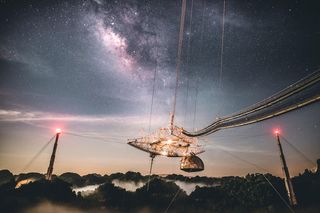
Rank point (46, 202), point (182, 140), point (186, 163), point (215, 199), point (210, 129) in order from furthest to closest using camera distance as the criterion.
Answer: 1. point (46, 202)
2. point (215, 199)
3. point (182, 140)
4. point (186, 163)
5. point (210, 129)

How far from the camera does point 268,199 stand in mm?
96000

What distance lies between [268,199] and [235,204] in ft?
66.4

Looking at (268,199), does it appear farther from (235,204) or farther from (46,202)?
(46,202)

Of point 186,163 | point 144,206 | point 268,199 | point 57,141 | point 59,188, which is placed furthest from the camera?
→ point 144,206

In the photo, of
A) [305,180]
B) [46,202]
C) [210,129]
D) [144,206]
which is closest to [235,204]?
[305,180]

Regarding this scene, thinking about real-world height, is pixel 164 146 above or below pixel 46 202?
above

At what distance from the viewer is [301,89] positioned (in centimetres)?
300

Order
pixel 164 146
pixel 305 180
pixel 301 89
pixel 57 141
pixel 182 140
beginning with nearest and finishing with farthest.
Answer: pixel 301 89, pixel 182 140, pixel 164 146, pixel 57 141, pixel 305 180

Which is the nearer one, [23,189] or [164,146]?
[164,146]

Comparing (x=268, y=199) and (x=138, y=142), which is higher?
(x=138, y=142)

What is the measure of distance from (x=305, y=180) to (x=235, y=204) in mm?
38945

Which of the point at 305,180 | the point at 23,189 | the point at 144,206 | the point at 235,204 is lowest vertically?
the point at 144,206

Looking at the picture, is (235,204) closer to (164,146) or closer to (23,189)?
(164,146)

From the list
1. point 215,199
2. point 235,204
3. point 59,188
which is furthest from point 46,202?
point 235,204
